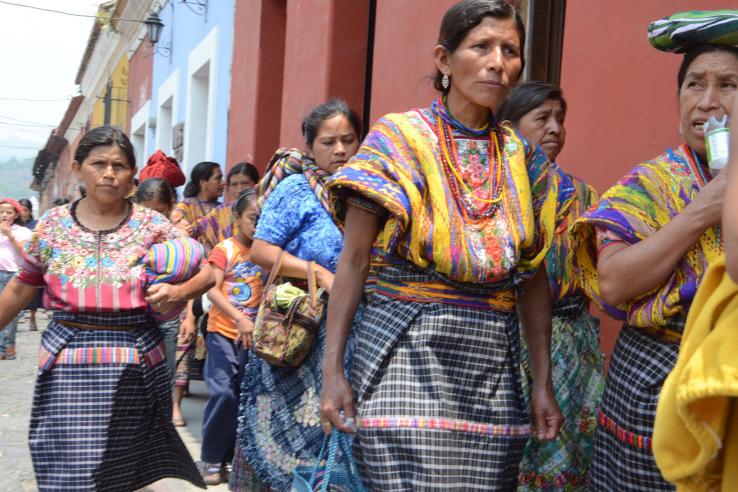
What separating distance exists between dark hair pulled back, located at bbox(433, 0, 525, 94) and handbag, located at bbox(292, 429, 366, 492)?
1179 mm

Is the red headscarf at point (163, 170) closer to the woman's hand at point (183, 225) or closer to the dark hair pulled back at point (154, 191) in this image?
the woman's hand at point (183, 225)

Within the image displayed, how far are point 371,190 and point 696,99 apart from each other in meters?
0.93

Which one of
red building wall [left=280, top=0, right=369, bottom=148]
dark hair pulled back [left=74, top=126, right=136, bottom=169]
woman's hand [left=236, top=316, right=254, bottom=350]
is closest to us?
dark hair pulled back [left=74, top=126, right=136, bottom=169]

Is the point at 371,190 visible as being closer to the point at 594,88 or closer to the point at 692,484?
the point at 692,484

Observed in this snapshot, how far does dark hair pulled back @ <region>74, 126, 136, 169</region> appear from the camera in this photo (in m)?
4.20

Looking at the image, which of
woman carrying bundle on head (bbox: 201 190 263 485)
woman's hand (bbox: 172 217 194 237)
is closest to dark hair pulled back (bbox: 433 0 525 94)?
woman carrying bundle on head (bbox: 201 190 263 485)

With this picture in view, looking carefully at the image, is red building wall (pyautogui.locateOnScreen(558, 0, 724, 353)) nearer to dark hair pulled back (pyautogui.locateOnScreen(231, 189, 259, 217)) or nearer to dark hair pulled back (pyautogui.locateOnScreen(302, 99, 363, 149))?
dark hair pulled back (pyautogui.locateOnScreen(302, 99, 363, 149))

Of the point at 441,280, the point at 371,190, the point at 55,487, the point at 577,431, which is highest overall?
the point at 371,190

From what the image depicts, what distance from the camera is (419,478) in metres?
2.47

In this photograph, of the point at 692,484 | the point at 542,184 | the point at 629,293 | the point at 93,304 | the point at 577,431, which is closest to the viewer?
the point at 692,484

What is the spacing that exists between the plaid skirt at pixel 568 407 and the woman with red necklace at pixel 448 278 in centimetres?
87

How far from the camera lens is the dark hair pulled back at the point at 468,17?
266 cm

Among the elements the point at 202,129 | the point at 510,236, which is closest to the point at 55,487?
the point at 510,236

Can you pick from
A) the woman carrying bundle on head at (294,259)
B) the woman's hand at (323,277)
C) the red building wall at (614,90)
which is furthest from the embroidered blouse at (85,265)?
the red building wall at (614,90)
